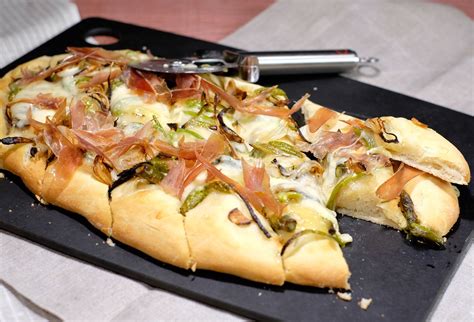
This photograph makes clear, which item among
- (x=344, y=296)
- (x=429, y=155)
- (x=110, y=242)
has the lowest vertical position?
(x=110, y=242)

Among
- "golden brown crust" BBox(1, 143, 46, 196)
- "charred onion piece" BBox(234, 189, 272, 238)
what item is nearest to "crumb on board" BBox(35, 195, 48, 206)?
"golden brown crust" BBox(1, 143, 46, 196)

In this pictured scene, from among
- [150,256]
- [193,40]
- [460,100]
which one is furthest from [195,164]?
[460,100]

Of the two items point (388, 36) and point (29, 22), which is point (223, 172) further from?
point (388, 36)

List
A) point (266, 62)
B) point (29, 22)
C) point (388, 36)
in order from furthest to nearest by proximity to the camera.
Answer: point (388, 36) < point (29, 22) < point (266, 62)

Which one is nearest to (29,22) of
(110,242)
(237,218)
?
(110,242)

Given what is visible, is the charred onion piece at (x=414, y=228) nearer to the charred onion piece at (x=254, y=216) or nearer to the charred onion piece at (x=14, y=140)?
the charred onion piece at (x=254, y=216)

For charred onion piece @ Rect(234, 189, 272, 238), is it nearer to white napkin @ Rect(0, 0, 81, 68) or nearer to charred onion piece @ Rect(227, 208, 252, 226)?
charred onion piece @ Rect(227, 208, 252, 226)

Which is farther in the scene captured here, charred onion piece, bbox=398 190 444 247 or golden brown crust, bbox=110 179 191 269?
charred onion piece, bbox=398 190 444 247

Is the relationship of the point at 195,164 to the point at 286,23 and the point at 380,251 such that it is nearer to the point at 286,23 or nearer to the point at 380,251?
the point at 380,251
